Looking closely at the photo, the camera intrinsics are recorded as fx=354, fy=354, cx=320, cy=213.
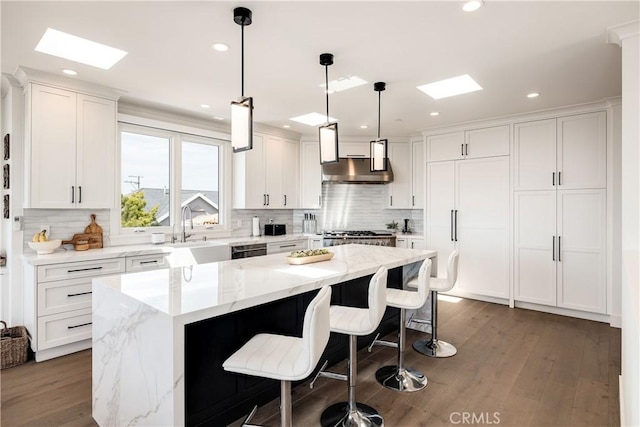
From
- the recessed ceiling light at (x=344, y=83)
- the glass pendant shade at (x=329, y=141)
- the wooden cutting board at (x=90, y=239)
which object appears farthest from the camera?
the wooden cutting board at (x=90, y=239)

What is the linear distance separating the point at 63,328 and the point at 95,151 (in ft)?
5.64

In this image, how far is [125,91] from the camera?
3713 mm

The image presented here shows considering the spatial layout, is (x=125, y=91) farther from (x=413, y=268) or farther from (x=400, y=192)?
(x=400, y=192)

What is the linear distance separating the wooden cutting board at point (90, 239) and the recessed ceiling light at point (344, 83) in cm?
286

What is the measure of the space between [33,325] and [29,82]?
216 centimetres

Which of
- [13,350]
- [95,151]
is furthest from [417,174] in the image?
[13,350]

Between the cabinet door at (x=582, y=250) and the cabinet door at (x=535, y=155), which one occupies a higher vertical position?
the cabinet door at (x=535, y=155)

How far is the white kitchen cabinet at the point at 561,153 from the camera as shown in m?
4.14

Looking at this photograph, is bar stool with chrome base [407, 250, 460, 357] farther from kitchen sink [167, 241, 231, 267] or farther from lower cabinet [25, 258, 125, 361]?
lower cabinet [25, 258, 125, 361]

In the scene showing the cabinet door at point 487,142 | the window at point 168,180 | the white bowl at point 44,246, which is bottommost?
the white bowl at point 44,246

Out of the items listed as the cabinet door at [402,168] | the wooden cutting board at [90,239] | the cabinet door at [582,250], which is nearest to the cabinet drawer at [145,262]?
the wooden cutting board at [90,239]

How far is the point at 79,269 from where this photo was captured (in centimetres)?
327

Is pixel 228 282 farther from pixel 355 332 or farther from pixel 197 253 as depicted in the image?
pixel 197 253

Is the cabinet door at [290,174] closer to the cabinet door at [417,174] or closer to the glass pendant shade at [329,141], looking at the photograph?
the cabinet door at [417,174]
